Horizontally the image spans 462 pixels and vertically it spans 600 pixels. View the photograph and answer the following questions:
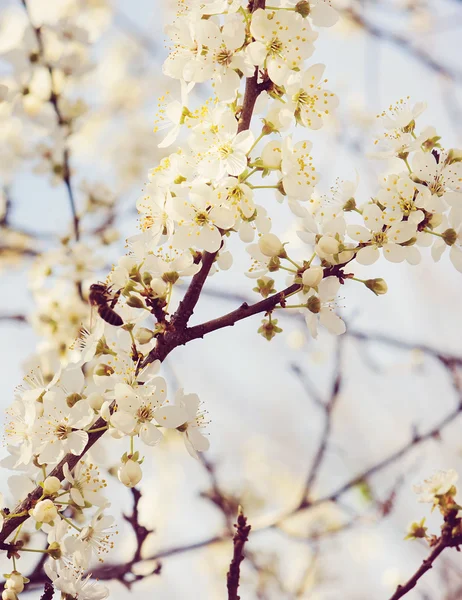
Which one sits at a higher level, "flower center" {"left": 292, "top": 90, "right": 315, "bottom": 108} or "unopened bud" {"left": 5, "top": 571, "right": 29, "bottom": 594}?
"flower center" {"left": 292, "top": 90, "right": 315, "bottom": 108}

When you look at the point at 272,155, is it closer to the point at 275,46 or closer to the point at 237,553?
the point at 275,46

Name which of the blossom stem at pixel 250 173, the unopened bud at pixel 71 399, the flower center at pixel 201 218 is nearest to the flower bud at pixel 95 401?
the unopened bud at pixel 71 399

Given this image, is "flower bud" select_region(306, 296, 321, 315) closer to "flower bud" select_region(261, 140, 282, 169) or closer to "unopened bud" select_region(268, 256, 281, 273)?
"unopened bud" select_region(268, 256, 281, 273)

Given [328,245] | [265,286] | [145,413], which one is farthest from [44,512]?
[328,245]

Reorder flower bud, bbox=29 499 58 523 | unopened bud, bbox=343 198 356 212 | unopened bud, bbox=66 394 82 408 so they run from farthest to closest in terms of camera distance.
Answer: unopened bud, bbox=343 198 356 212 → unopened bud, bbox=66 394 82 408 → flower bud, bbox=29 499 58 523

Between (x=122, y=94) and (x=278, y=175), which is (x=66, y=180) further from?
(x=122, y=94)

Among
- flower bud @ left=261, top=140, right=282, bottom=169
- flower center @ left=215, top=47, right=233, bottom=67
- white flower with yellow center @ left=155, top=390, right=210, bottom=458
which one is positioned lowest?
white flower with yellow center @ left=155, top=390, right=210, bottom=458

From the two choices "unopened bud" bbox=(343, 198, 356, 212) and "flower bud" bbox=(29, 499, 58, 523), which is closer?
"flower bud" bbox=(29, 499, 58, 523)

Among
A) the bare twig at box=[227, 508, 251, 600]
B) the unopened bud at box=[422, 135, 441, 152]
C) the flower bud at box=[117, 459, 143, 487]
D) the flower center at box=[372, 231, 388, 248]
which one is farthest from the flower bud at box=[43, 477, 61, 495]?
the unopened bud at box=[422, 135, 441, 152]
